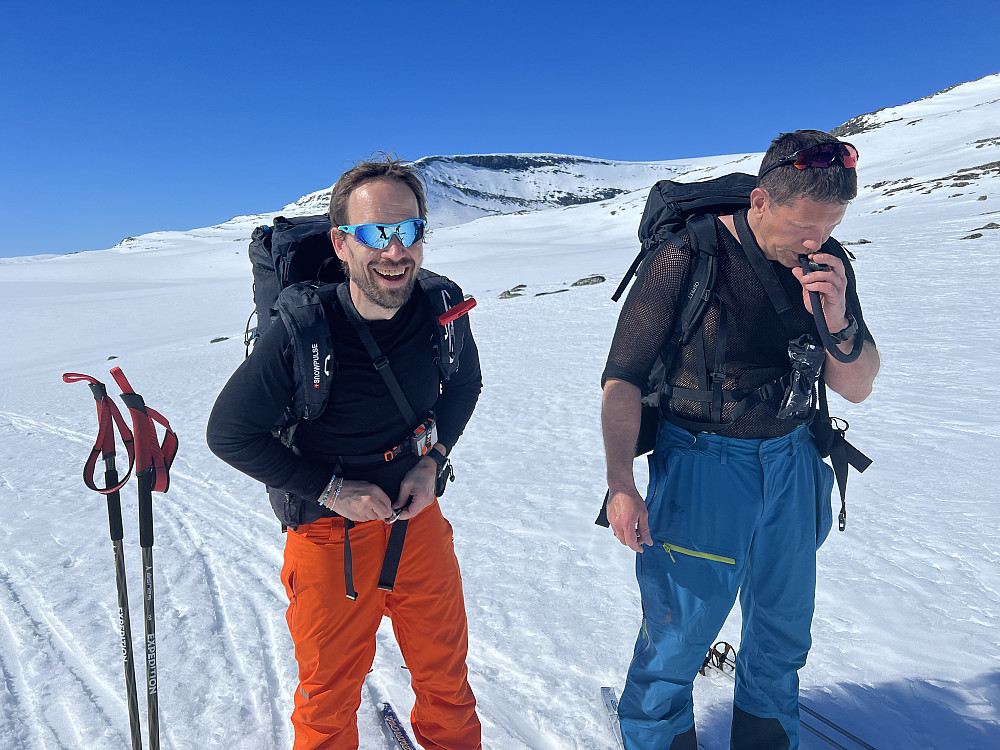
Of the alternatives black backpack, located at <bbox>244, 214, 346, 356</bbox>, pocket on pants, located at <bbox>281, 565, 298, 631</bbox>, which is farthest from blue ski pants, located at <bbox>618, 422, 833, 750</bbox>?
black backpack, located at <bbox>244, 214, 346, 356</bbox>

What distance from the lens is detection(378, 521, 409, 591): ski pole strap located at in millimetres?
2254

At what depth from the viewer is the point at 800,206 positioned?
1963 mm

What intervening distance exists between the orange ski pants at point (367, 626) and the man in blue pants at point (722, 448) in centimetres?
71

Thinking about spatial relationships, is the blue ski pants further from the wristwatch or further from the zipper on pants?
the wristwatch

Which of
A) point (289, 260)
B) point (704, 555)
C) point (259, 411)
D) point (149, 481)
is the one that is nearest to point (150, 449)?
point (149, 481)

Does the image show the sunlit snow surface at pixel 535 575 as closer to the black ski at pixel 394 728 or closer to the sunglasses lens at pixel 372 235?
the black ski at pixel 394 728

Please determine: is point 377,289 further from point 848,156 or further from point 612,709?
point 612,709

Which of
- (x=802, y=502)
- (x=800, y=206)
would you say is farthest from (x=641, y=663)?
(x=800, y=206)

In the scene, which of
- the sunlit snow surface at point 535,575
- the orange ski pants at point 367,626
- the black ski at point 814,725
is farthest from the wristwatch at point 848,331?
the black ski at point 814,725

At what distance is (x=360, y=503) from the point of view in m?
2.16

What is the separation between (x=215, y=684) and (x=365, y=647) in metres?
1.35

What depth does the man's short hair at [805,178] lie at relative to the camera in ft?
6.33

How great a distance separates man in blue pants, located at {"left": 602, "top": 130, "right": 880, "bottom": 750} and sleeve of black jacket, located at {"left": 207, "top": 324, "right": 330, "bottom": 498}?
42.8 inches

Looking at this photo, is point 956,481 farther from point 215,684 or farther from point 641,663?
point 215,684
